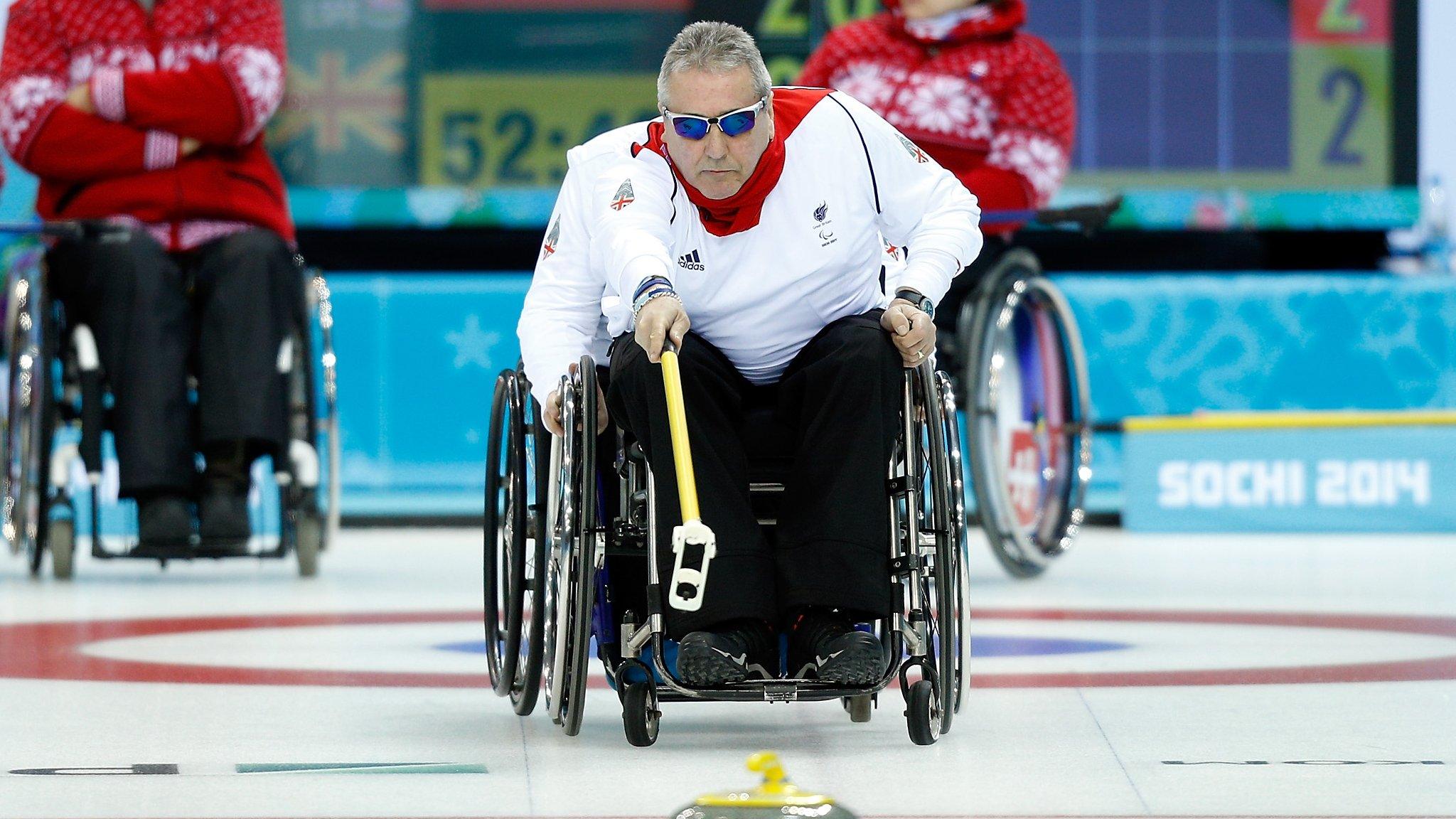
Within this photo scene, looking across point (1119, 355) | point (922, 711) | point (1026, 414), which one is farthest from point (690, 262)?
point (1119, 355)

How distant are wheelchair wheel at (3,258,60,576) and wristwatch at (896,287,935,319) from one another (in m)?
2.36

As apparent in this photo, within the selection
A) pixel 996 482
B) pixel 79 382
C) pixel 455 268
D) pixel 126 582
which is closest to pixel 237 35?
pixel 79 382

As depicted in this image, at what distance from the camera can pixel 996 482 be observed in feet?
14.8

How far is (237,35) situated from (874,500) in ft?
8.58

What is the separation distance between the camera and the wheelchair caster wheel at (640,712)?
99.4 inches

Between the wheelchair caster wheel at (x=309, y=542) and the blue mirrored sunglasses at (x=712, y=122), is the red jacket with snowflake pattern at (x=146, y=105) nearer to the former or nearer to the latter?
the wheelchair caster wheel at (x=309, y=542)

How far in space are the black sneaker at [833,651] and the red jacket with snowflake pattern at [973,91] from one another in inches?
87.2

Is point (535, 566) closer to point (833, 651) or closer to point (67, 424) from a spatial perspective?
point (833, 651)

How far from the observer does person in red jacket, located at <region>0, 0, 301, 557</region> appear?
14.7 feet

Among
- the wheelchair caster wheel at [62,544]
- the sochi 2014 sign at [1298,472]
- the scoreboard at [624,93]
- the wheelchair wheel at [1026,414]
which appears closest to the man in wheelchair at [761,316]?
the wheelchair wheel at [1026,414]

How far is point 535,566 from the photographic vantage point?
2.63 m

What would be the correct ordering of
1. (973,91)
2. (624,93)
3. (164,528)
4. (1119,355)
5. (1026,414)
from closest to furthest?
(164,528)
(973,91)
(1026,414)
(1119,355)
(624,93)

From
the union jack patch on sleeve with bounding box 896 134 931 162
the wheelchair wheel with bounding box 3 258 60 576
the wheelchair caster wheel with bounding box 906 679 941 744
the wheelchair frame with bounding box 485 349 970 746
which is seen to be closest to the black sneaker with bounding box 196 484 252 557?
the wheelchair wheel with bounding box 3 258 60 576

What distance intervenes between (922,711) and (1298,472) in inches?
151
